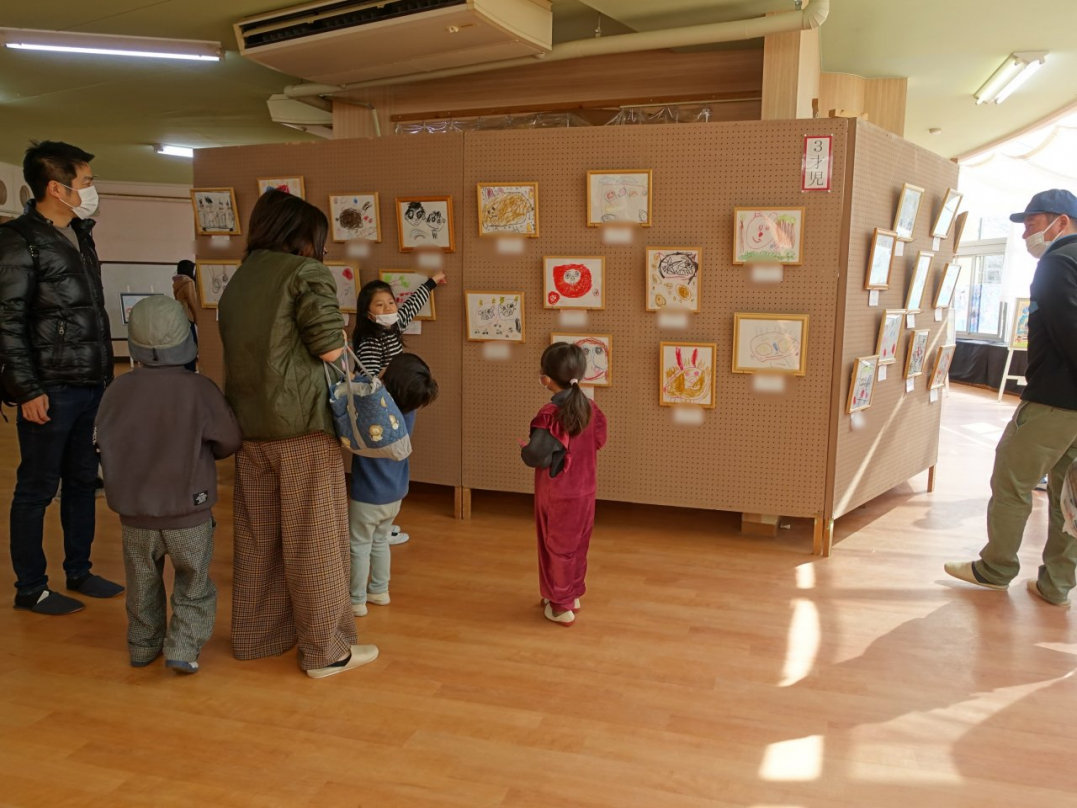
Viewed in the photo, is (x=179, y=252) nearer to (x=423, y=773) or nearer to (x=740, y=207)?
(x=740, y=207)

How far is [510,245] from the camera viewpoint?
4.34 meters

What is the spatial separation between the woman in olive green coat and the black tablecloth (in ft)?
31.7

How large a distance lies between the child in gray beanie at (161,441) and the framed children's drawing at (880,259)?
10.6 ft

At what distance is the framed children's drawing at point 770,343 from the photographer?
391 cm

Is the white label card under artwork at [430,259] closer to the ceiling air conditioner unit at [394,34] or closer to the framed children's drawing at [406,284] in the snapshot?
the framed children's drawing at [406,284]

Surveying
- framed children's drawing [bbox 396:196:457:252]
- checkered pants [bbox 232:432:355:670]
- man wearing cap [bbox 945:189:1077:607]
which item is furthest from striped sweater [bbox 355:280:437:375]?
man wearing cap [bbox 945:189:1077:607]

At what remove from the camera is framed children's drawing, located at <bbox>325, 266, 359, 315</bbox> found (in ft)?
15.3

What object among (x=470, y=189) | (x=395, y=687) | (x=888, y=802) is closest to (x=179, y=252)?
(x=470, y=189)

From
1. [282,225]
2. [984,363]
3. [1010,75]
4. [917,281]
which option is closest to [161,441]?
[282,225]

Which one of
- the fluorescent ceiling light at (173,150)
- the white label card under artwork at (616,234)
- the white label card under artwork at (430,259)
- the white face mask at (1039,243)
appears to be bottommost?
the white label card under artwork at (430,259)

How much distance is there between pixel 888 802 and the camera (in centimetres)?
206

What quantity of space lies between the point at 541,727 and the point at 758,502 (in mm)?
2133

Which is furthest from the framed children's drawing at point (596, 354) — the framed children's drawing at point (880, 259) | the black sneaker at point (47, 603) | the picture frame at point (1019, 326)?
the picture frame at point (1019, 326)

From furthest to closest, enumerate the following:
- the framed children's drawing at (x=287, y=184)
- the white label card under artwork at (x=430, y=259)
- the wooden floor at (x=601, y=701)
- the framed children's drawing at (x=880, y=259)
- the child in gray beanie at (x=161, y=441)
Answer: the framed children's drawing at (x=287, y=184), the white label card under artwork at (x=430, y=259), the framed children's drawing at (x=880, y=259), the child in gray beanie at (x=161, y=441), the wooden floor at (x=601, y=701)
